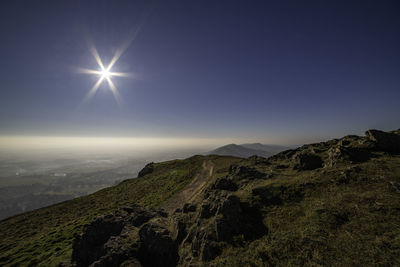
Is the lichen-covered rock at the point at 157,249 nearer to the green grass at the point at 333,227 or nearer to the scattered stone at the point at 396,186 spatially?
the green grass at the point at 333,227

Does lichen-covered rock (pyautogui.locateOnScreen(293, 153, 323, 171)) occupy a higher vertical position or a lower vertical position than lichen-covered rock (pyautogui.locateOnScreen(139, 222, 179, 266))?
higher

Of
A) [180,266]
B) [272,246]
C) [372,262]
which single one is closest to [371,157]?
[372,262]

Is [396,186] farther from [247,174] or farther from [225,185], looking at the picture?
[225,185]

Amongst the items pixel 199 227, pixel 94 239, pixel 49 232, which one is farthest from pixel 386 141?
pixel 49 232

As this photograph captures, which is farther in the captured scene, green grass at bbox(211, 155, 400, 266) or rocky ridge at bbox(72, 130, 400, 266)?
rocky ridge at bbox(72, 130, 400, 266)

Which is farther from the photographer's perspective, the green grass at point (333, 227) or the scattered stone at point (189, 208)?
the scattered stone at point (189, 208)

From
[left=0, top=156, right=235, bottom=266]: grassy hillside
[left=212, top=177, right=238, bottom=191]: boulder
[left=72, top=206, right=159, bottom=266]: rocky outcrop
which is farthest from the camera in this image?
[left=212, top=177, right=238, bottom=191]: boulder

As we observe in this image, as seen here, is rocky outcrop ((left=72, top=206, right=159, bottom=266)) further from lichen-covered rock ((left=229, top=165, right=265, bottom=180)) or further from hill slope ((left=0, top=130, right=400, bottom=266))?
lichen-covered rock ((left=229, top=165, right=265, bottom=180))

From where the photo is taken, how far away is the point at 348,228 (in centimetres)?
1073

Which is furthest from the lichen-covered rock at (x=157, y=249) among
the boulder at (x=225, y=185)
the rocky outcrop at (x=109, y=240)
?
the boulder at (x=225, y=185)

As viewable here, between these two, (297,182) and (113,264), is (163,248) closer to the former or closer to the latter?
(113,264)

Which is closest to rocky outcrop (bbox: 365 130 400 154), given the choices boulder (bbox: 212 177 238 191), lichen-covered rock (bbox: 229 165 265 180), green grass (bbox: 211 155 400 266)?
green grass (bbox: 211 155 400 266)

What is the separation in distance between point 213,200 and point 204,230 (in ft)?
13.2

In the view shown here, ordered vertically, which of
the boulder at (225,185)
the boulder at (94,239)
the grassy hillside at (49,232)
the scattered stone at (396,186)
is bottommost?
the grassy hillside at (49,232)
